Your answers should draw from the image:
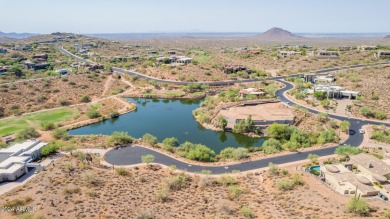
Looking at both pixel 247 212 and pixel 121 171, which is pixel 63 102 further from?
pixel 247 212

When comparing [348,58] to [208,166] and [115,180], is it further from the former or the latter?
[115,180]

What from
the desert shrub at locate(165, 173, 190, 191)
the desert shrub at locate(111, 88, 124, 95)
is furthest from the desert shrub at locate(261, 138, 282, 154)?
the desert shrub at locate(111, 88, 124, 95)

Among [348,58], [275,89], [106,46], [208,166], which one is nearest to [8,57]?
[106,46]

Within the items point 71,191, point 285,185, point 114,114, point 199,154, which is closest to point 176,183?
point 199,154

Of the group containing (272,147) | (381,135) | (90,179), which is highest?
(90,179)

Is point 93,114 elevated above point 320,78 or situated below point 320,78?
below
